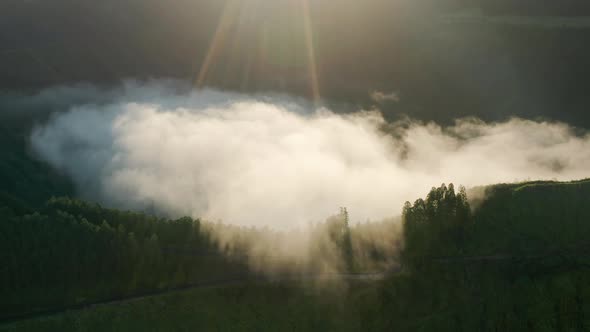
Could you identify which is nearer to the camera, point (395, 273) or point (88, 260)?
point (395, 273)

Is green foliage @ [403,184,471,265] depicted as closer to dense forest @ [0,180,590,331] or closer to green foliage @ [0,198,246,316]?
dense forest @ [0,180,590,331]

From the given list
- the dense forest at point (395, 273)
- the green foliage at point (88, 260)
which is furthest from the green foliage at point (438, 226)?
the green foliage at point (88, 260)

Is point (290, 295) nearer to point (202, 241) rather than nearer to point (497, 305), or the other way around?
point (202, 241)

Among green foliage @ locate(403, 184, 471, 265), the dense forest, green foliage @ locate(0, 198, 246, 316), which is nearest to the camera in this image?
the dense forest

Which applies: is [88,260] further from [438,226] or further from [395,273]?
[438,226]

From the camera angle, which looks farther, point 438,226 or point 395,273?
point 438,226

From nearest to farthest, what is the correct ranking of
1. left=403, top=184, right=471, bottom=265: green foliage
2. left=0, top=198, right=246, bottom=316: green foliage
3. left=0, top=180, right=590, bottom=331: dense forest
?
left=0, top=180, right=590, bottom=331: dense forest, left=403, top=184, right=471, bottom=265: green foliage, left=0, top=198, right=246, bottom=316: green foliage

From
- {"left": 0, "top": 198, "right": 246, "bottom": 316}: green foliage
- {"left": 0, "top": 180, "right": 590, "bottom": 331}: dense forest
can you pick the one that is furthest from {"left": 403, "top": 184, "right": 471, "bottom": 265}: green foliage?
{"left": 0, "top": 198, "right": 246, "bottom": 316}: green foliage

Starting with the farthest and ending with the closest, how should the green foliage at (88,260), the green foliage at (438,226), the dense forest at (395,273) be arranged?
1. the green foliage at (88,260)
2. the green foliage at (438,226)
3. the dense forest at (395,273)

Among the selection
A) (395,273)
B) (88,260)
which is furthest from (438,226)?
(88,260)

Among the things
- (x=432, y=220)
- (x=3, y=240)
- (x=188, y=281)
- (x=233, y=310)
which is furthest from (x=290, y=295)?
(x=3, y=240)

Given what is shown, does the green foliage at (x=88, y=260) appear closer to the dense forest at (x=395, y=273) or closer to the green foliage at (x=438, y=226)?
the dense forest at (x=395, y=273)

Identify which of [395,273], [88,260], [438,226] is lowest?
[395,273]

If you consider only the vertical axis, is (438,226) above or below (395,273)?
Result: above
